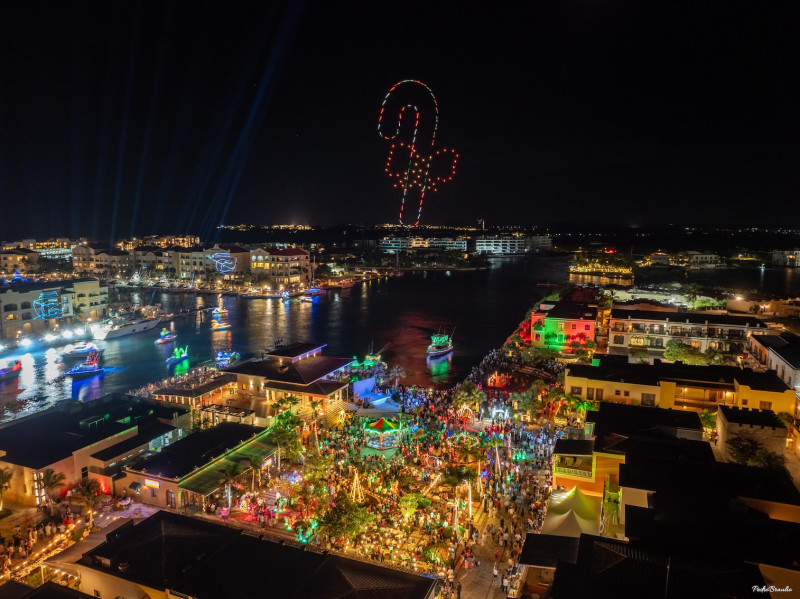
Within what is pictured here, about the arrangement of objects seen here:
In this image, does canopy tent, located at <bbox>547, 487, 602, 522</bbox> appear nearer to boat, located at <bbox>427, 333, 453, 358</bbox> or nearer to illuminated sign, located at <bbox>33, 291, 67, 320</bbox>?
boat, located at <bbox>427, 333, 453, 358</bbox>

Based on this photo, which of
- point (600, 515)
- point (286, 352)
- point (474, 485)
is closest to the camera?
point (600, 515)

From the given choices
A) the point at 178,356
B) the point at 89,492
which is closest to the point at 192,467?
the point at 89,492

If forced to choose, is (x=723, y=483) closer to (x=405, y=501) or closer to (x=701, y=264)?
(x=405, y=501)

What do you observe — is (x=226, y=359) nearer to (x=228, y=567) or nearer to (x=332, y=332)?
(x=332, y=332)

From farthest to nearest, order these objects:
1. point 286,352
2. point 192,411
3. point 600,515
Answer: point 286,352 < point 192,411 < point 600,515

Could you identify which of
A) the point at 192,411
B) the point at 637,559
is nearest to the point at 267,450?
the point at 192,411

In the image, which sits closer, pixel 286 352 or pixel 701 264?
pixel 286 352

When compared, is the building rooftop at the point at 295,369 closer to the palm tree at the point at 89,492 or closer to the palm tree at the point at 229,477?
the palm tree at the point at 229,477
